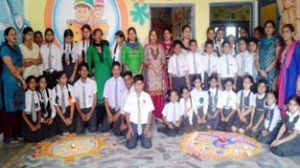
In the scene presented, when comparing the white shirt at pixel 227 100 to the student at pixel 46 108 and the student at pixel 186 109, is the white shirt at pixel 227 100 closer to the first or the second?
the student at pixel 186 109

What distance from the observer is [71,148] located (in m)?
4.14

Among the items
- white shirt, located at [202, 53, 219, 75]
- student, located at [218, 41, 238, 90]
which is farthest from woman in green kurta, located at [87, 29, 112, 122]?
student, located at [218, 41, 238, 90]

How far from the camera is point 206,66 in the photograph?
205 inches

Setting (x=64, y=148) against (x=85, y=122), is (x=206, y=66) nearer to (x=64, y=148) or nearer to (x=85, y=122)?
(x=85, y=122)

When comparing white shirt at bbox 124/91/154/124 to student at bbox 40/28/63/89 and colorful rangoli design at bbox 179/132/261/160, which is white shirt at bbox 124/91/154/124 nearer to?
colorful rangoli design at bbox 179/132/261/160

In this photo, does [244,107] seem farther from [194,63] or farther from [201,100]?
[194,63]

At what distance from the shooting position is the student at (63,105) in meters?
4.83

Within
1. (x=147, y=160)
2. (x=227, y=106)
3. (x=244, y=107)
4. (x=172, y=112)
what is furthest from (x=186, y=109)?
(x=147, y=160)

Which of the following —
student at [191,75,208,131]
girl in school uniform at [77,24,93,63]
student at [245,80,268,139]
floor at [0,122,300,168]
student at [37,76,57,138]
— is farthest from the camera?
girl in school uniform at [77,24,93,63]

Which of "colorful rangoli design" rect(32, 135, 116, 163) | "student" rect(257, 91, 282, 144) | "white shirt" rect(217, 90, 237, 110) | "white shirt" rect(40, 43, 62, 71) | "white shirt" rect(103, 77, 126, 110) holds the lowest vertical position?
"colorful rangoli design" rect(32, 135, 116, 163)

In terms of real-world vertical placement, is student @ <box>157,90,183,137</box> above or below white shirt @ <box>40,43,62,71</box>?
below

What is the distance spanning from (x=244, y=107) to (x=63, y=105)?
103 inches

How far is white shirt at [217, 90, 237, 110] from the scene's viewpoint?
4.83m

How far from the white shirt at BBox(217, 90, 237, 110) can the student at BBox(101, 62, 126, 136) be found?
1.43m
